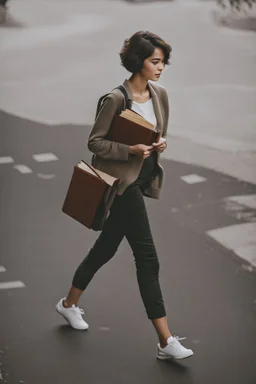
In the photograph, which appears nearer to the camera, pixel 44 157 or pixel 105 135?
pixel 105 135

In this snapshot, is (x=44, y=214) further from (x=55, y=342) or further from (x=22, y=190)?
(x=55, y=342)

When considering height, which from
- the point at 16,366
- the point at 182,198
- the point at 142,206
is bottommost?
the point at 16,366

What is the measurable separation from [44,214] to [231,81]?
119 centimetres

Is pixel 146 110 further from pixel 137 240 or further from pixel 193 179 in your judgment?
pixel 193 179

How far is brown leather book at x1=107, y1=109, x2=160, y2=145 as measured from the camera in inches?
176

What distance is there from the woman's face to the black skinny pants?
0.45m

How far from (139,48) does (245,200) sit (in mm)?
1508

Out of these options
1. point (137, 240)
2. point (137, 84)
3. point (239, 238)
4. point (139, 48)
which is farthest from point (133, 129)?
point (239, 238)

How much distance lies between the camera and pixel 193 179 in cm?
573

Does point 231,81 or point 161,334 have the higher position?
point 231,81

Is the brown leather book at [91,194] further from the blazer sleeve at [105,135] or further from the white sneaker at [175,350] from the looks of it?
the white sneaker at [175,350]

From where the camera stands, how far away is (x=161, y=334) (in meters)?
4.77

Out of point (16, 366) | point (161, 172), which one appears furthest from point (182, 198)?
point (16, 366)

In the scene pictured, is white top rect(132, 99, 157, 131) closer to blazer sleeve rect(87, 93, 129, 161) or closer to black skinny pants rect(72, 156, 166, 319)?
blazer sleeve rect(87, 93, 129, 161)
